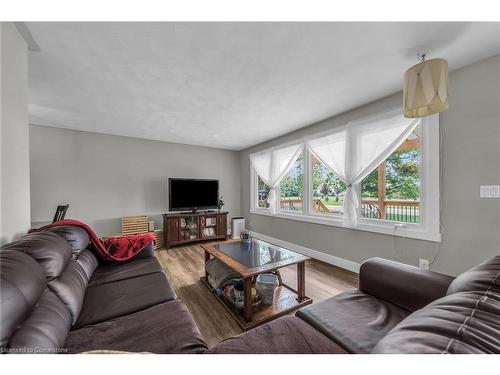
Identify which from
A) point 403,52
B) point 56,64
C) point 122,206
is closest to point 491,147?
point 403,52

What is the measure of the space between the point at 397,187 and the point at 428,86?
1252mm

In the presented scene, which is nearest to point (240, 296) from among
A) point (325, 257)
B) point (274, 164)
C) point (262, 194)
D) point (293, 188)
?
point (325, 257)

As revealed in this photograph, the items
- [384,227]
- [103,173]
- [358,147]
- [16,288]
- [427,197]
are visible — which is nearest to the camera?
[16,288]

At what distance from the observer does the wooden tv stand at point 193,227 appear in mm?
3668

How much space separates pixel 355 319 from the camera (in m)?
0.99

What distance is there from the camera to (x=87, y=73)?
1695 millimetres

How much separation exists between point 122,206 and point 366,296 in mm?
4034

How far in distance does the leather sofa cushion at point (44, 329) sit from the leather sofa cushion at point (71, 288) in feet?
0.14

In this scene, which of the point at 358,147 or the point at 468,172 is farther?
the point at 358,147

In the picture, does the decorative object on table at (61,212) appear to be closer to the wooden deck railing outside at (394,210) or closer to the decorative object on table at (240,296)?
the decorative object on table at (240,296)

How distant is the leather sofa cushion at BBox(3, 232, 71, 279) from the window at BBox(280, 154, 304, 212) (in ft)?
10.0

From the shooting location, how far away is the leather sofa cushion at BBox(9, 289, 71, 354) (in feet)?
2.14

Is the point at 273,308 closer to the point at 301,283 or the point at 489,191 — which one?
the point at 301,283
